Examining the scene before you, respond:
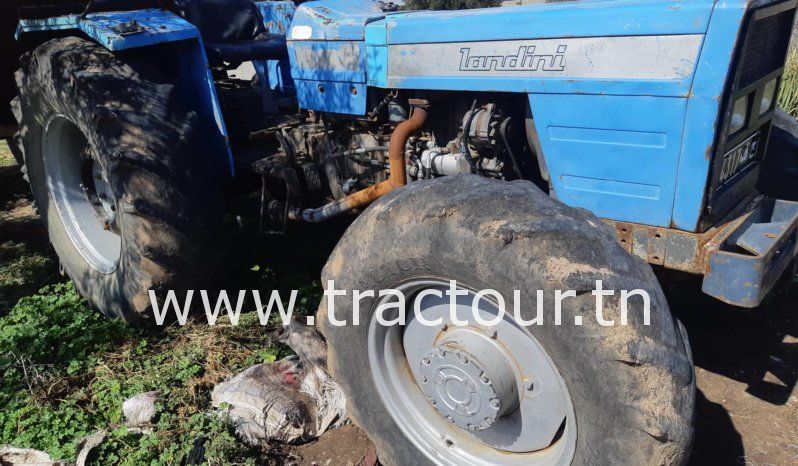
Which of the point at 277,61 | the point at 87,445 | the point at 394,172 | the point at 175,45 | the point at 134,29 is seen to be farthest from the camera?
the point at 277,61

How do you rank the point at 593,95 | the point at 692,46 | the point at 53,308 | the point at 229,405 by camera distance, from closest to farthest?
the point at 692,46, the point at 593,95, the point at 229,405, the point at 53,308

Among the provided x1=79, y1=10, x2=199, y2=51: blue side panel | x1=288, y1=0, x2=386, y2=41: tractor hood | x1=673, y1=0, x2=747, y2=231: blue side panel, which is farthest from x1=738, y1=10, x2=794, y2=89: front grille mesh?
x1=79, y1=10, x2=199, y2=51: blue side panel

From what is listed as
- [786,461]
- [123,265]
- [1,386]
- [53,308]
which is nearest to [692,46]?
[786,461]

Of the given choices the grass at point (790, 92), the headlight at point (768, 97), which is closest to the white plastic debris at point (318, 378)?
the headlight at point (768, 97)

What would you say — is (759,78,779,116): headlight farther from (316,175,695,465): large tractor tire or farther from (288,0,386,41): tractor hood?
(288,0,386,41): tractor hood

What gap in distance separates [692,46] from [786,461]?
5.92ft

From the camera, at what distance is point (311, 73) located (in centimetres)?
355

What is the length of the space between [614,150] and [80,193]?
331 centimetres

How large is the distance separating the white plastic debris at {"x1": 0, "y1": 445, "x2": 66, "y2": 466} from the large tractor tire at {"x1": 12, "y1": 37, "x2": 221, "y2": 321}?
33.9 inches

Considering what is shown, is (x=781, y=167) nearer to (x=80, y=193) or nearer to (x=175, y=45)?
(x=175, y=45)

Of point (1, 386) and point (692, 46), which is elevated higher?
point (692, 46)

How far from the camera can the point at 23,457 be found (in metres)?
2.63

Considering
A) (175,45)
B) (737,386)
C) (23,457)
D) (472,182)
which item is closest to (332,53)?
(175,45)

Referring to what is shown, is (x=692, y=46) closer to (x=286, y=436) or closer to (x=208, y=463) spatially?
(x=286, y=436)
